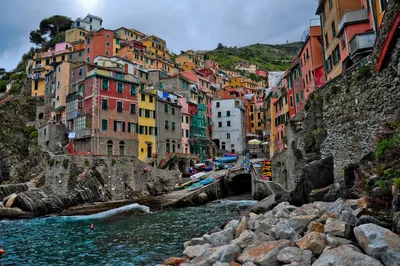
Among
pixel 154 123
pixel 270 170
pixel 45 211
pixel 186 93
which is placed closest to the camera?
pixel 45 211

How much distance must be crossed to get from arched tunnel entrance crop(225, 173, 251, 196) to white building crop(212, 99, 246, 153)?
26.2m

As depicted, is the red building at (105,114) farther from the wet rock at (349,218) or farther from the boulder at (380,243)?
the boulder at (380,243)

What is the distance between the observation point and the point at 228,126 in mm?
79312

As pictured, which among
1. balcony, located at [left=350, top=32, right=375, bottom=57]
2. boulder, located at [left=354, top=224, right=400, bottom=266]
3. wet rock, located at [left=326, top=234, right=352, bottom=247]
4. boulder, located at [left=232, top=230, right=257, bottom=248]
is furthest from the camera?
balcony, located at [left=350, top=32, right=375, bottom=57]

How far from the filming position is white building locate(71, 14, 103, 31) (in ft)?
352

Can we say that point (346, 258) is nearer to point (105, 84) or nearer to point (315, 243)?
point (315, 243)

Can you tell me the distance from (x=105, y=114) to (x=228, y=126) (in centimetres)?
3953

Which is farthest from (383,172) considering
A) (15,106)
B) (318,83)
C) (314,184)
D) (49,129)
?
(15,106)

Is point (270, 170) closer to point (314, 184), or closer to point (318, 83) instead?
point (318, 83)

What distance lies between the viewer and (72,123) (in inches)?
1927

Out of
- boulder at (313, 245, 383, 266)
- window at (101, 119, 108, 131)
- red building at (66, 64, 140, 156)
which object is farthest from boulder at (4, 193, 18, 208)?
boulder at (313, 245, 383, 266)

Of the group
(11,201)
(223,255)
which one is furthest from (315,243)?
(11,201)

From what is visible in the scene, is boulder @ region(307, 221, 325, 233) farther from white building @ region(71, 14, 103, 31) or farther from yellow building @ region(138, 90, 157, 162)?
white building @ region(71, 14, 103, 31)

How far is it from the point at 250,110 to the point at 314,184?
77.9 metres
